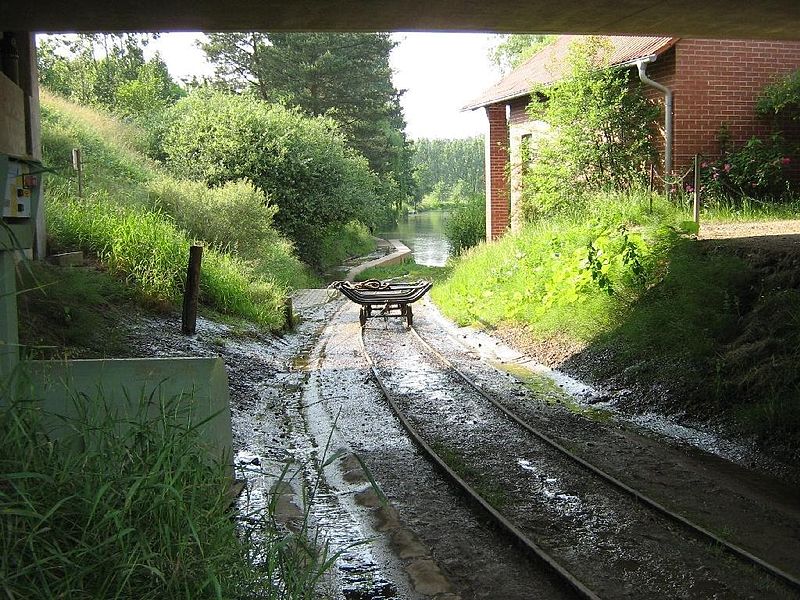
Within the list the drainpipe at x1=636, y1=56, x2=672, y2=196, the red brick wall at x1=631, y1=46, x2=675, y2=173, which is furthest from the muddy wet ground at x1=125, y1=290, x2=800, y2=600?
the red brick wall at x1=631, y1=46, x2=675, y2=173

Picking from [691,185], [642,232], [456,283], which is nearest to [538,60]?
[456,283]

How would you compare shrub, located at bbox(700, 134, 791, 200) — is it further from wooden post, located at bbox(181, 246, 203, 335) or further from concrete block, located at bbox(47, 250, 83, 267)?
concrete block, located at bbox(47, 250, 83, 267)

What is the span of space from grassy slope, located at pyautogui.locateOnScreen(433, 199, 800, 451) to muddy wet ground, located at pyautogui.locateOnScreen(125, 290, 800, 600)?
866 millimetres

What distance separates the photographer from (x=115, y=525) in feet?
11.6

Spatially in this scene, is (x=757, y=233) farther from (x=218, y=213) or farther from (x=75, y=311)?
(x=218, y=213)

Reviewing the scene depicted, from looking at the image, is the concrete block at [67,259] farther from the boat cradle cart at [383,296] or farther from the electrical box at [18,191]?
the electrical box at [18,191]

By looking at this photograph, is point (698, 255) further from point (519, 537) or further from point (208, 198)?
point (208, 198)

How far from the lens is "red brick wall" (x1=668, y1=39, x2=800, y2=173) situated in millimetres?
17484

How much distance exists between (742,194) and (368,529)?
44.2 feet

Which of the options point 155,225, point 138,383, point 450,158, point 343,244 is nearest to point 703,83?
point 155,225

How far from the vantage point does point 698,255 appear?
12586mm

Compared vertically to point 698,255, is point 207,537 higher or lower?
lower

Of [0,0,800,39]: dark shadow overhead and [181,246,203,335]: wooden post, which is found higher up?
[0,0,800,39]: dark shadow overhead

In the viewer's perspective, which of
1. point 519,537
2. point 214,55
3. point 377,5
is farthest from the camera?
point 214,55
